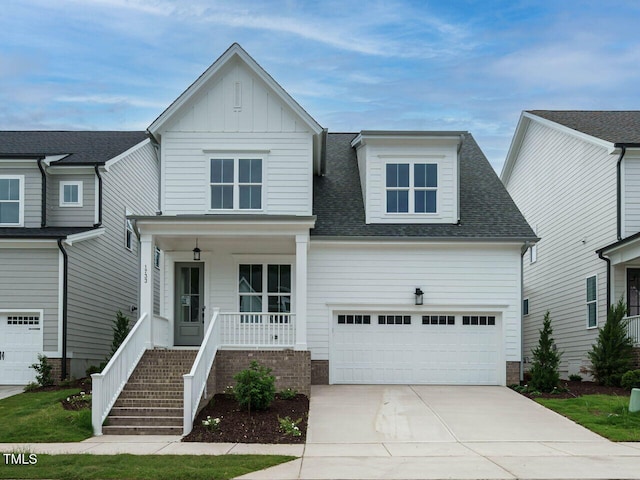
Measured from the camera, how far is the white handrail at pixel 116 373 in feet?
51.2

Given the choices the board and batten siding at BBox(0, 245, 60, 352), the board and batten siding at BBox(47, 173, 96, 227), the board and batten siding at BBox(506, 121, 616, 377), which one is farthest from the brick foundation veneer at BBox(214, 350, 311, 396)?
the board and batten siding at BBox(506, 121, 616, 377)

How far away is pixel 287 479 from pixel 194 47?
519 inches

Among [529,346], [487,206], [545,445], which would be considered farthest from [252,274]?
[529,346]

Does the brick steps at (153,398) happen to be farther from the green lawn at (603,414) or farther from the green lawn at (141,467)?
the green lawn at (603,414)

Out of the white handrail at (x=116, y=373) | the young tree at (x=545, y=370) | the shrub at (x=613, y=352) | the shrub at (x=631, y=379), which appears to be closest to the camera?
the white handrail at (x=116, y=373)

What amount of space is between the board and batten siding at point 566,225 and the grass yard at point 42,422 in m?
14.7

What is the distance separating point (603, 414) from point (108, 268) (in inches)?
621

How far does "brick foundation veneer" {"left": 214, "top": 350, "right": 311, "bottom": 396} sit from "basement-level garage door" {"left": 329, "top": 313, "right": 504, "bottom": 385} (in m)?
2.61

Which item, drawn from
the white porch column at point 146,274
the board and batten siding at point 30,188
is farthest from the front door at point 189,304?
the board and batten siding at point 30,188

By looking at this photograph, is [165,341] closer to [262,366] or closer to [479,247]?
[262,366]

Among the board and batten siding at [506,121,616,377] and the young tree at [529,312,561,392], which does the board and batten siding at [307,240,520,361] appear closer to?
the young tree at [529,312,561,392]

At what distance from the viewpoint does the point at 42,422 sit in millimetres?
15797

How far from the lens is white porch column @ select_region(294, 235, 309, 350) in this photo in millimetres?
19281

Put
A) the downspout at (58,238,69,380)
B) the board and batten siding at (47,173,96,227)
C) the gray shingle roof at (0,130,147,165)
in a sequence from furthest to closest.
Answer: the gray shingle roof at (0,130,147,165), the board and batten siding at (47,173,96,227), the downspout at (58,238,69,380)
